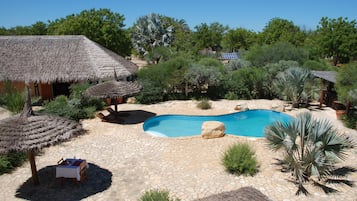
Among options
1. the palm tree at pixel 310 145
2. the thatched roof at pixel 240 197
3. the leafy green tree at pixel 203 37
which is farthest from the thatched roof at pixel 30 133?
the leafy green tree at pixel 203 37

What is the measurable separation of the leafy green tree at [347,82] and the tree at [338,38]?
19.3m

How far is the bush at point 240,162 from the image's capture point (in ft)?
26.9

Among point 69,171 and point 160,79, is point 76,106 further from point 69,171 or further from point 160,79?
point 69,171

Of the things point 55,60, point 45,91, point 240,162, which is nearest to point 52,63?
point 55,60

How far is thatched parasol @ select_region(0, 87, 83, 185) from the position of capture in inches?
261

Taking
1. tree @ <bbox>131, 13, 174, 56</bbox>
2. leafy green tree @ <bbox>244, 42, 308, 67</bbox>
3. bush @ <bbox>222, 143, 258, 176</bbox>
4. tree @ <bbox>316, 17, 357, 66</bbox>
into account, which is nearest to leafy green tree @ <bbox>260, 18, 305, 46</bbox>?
tree @ <bbox>316, 17, 357, 66</bbox>

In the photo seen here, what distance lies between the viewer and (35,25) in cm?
3959

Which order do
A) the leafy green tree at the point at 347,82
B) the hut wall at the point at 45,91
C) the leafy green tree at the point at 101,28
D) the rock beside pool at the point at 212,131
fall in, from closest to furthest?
the rock beside pool at the point at 212,131 → the leafy green tree at the point at 347,82 → the hut wall at the point at 45,91 → the leafy green tree at the point at 101,28

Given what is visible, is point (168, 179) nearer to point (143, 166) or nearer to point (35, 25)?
point (143, 166)

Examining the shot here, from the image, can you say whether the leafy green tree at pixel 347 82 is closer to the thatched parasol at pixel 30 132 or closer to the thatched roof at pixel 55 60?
the thatched parasol at pixel 30 132

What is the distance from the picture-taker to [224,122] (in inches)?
607

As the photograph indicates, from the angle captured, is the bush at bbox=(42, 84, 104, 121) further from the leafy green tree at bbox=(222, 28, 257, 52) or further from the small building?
the leafy green tree at bbox=(222, 28, 257, 52)

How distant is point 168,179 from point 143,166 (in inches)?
50.2

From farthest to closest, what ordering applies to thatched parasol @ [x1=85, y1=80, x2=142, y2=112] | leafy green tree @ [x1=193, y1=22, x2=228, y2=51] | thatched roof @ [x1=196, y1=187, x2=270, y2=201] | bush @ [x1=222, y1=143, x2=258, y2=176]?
leafy green tree @ [x1=193, y1=22, x2=228, y2=51] < thatched parasol @ [x1=85, y1=80, x2=142, y2=112] < bush @ [x1=222, y1=143, x2=258, y2=176] < thatched roof @ [x1=196, y1=187, x2=270, y2=201]
